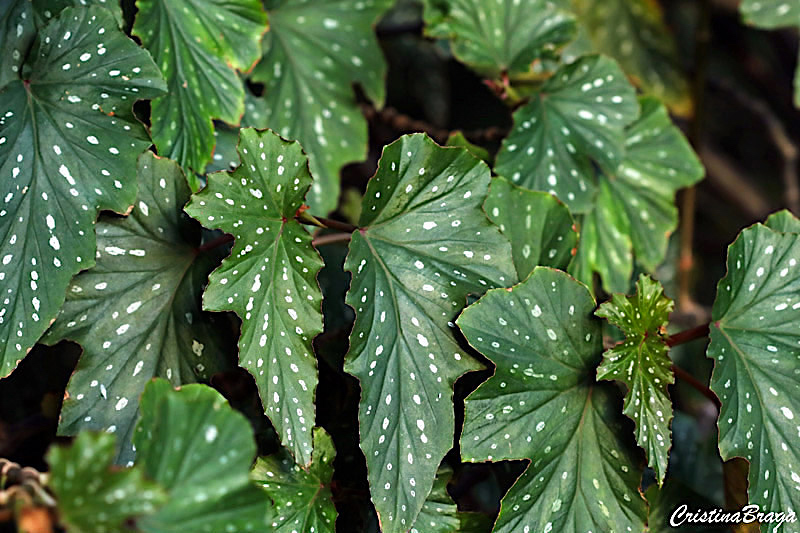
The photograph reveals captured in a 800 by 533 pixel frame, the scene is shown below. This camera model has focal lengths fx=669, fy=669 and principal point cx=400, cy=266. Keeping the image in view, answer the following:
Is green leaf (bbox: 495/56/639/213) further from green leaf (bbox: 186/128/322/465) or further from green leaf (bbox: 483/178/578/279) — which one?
green leaf (bbox: 186/128/322/465)

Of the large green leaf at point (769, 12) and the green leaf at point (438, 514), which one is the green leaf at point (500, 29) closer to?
the large green leaf at point (769, 12)

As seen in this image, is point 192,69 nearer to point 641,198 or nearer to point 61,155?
point 61,155

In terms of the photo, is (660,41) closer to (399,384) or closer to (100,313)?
(399,384)

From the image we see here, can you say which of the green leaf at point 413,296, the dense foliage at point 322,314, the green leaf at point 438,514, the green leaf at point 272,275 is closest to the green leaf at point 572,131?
the dense foliage at point 322,314

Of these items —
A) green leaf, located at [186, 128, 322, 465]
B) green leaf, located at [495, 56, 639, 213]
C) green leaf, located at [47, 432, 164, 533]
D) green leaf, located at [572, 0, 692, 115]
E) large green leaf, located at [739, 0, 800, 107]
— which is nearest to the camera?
green leaf, located at [47, 432, 164, 533]

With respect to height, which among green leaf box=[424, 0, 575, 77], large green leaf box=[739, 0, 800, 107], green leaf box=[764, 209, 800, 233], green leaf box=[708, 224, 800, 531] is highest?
green leaf box=[424, 0, 575, 77]

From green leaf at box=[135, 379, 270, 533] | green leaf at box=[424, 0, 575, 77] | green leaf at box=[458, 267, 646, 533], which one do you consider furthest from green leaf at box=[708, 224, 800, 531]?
green leaf at box=[135, 379, 270, 533]

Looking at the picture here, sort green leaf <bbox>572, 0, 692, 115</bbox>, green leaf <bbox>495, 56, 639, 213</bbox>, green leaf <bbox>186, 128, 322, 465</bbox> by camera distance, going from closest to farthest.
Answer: green leaf <bbox>186, 128, 322, 465</bbox>, green leaf <bbox>495, 56, 639, 213</bbox>, green leaf <bbox>572, 0, 692, 115</bbox>

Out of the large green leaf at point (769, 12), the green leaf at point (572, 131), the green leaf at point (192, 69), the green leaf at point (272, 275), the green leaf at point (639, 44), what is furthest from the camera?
the green leaf at point (639, 44)
